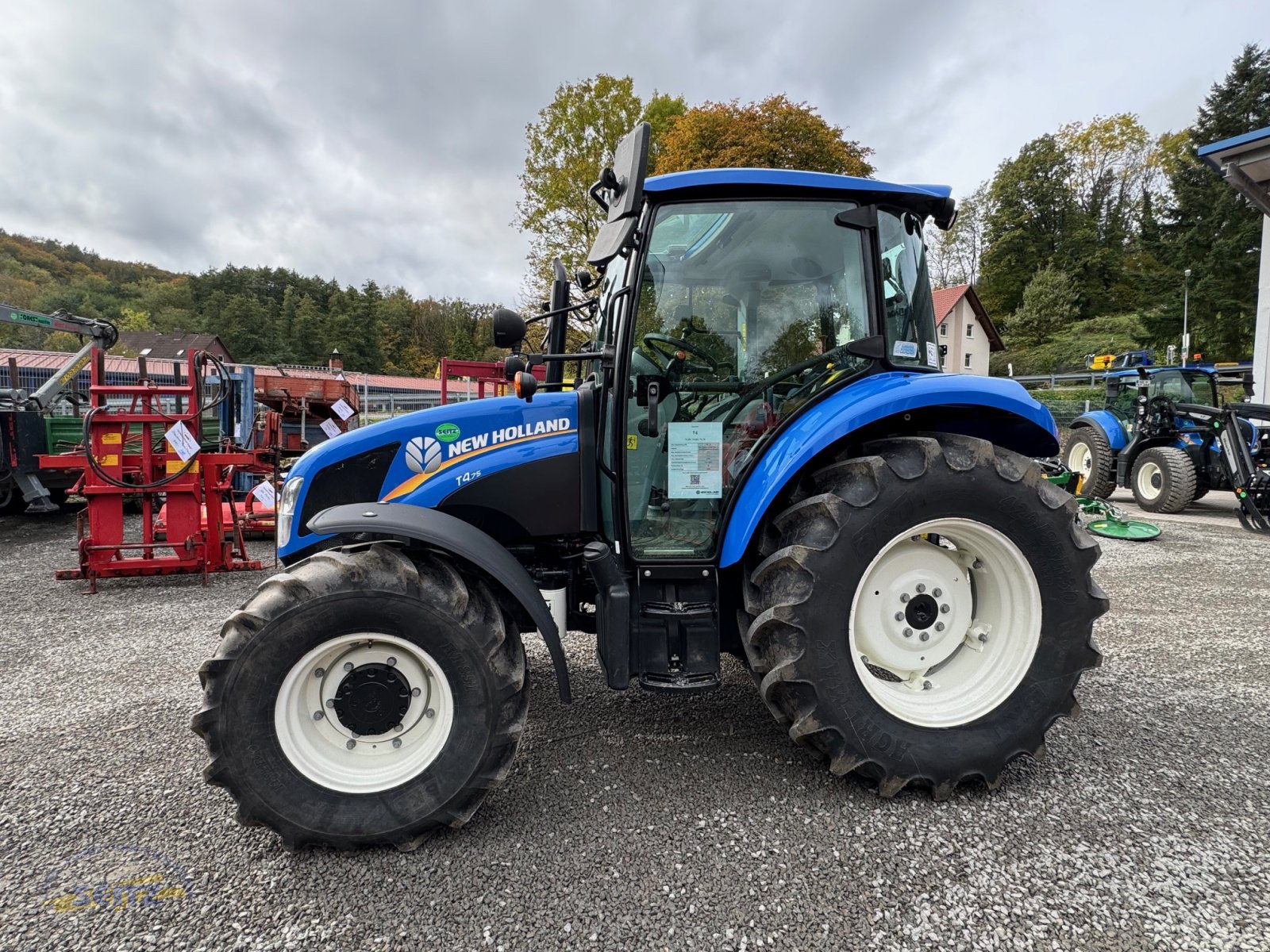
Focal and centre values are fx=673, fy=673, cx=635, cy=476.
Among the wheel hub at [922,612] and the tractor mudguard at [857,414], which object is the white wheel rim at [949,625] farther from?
the tractor mudguard at [857,414]

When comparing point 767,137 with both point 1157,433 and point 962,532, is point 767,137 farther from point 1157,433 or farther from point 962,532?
point 962,532

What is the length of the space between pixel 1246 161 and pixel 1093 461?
5979 millimetres

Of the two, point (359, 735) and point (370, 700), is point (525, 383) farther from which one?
point (359, 735)

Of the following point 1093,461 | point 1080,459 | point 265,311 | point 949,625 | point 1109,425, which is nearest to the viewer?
point 949,625

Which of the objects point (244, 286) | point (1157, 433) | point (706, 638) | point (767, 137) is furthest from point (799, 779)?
point (244, 286)

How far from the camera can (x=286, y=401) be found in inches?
417

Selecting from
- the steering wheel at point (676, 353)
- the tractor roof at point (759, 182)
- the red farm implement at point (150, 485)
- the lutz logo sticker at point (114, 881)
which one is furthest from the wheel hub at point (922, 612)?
the red farm implement at point (150, 485)

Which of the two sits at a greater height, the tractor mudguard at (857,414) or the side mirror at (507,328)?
the side mirror at (507,328)

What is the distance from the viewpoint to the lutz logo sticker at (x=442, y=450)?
2461 mm

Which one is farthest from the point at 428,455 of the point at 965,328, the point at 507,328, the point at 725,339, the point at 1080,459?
the point at 965,328

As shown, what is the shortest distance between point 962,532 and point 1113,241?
48498mm

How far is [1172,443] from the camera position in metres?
9.71

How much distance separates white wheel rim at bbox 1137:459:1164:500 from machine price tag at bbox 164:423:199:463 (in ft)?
38.1

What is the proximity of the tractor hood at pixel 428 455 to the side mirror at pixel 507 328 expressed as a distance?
26cm
